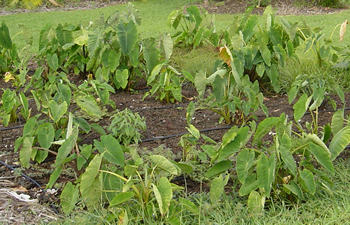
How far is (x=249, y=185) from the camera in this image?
2.02 meters

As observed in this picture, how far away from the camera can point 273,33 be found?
3.33 m

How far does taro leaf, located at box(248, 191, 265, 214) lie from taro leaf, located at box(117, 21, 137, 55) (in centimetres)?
173

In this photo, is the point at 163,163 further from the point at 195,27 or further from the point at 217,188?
the point at 195,27

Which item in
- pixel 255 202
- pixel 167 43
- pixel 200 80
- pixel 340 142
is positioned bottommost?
pixel 255 202

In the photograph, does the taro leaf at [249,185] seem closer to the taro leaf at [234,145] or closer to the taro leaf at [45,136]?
the taro leaf at [234,145]

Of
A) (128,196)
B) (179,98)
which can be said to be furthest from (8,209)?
(179,98)

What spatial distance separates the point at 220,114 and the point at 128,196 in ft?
4.52

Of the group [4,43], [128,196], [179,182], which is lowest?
[179,182]

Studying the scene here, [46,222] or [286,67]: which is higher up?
[286,67]

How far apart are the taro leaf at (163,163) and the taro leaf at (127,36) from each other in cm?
154

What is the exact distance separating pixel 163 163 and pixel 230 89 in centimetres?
113

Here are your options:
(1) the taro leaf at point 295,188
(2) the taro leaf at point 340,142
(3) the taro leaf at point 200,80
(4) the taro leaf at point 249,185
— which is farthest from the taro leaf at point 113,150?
(2) the taro leaf at point 340,142

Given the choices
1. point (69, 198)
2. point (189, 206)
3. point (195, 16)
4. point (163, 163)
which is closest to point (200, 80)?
point (163, 163)

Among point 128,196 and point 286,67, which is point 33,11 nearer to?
point 286,67
